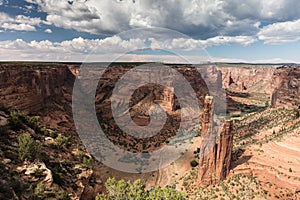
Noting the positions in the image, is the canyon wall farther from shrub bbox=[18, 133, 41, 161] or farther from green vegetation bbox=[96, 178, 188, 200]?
green vegetation bbox=[96, 178, 188, 200]

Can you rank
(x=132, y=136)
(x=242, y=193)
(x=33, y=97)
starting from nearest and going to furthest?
1. (x=242, y=193)
2. (x=33, y=97)
3. (x=132, y=136)

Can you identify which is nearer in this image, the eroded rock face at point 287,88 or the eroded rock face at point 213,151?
the eroded rock face at point 213,151

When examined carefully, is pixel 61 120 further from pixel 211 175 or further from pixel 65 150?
pixel 211 175

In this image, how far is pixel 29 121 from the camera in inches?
1259

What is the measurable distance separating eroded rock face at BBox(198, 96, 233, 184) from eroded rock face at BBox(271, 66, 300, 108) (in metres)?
56.6

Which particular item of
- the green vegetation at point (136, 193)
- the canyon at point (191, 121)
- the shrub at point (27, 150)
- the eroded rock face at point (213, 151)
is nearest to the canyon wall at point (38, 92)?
the canyon at point (191, 121)

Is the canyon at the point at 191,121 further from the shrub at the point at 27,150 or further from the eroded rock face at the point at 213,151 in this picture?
the shrub at the point at 27,150

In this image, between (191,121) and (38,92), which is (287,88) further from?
(38,92)

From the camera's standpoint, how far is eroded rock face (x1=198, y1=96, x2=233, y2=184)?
34094 millimetres

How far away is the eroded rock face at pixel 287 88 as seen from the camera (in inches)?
3174

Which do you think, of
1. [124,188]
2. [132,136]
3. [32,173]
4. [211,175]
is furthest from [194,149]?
[32,173]

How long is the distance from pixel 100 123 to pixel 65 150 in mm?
48402

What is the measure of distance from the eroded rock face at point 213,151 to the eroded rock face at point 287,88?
56649mm

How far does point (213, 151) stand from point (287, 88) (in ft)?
215
